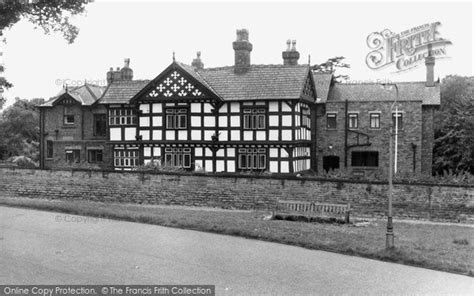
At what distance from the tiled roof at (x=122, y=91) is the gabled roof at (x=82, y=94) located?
304 centimetres

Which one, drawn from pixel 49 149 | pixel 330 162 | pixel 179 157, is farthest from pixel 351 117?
pixel 49 149

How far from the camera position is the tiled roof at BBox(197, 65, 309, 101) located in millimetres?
27078

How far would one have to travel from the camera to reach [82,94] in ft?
112

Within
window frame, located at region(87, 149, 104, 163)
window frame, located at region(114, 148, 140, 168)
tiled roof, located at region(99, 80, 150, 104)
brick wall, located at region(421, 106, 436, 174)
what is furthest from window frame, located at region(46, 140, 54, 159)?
brick wall, located at region(421, 106, 436, 174)

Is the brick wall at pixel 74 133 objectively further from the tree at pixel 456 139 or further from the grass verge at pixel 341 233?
the tree at pixel 456 139

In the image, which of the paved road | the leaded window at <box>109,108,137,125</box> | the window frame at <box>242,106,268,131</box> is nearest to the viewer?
the paved road

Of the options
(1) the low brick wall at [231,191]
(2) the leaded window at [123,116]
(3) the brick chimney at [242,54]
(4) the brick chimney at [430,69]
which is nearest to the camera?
(1) the low brick wall at [231,191]

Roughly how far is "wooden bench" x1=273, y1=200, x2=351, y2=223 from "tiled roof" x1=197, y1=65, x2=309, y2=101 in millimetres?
8911

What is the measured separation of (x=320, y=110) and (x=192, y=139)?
8.55m

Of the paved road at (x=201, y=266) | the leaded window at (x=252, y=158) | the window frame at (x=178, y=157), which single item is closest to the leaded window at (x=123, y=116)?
the window frame at (x=178, y=157)

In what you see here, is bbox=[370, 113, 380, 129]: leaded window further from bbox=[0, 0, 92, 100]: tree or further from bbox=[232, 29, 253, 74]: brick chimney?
bbox=[0, 0, 92, 100]: tree

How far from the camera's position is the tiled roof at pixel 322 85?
31.4 m

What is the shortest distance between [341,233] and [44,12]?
12.5 m

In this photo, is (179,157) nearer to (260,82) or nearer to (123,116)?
(123,116)
